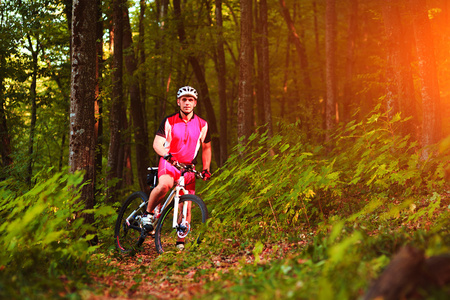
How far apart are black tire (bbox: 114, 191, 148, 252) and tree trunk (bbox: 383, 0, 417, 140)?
5658 millimetres

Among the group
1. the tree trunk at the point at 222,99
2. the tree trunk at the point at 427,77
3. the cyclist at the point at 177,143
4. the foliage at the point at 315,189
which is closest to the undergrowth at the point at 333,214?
the foliage at the point at 315,189

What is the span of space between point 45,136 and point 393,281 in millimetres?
12943

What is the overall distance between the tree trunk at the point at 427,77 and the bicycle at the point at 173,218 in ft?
17.1

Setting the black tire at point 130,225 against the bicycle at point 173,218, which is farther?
the black tire at point 130,225

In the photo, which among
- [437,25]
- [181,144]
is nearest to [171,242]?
[181,144]

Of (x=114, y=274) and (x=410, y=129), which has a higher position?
(x=410, y=129)

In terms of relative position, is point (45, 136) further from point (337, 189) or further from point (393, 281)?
point (393, 281)

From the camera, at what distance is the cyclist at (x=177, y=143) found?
675 centimetres

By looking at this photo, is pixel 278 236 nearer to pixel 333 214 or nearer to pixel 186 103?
pixel 333 214

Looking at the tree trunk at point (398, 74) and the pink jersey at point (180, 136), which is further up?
the tree trunk at point (398, 74)

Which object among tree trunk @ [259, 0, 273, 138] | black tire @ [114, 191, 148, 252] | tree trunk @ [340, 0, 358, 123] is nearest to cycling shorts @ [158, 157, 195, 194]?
black tire @ [114, 191, 148, 252]

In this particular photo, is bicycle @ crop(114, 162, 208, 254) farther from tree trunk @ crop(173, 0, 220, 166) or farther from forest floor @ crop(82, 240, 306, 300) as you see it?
tree trunk @ crop(173, 0, 220, 166)

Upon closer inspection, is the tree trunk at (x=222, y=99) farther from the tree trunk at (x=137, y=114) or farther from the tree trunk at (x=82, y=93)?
Answer: the tree trunk at (x=82, y=93)

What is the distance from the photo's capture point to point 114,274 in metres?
5.00
